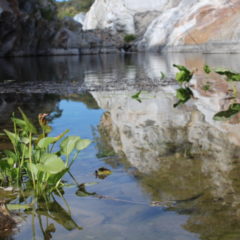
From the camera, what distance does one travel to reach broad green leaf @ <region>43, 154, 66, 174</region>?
89.9 inches

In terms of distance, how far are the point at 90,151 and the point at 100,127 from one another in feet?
3.12

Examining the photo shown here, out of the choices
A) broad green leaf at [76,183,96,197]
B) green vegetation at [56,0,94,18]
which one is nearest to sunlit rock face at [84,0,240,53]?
broad green leaf at [76,183,96,197]

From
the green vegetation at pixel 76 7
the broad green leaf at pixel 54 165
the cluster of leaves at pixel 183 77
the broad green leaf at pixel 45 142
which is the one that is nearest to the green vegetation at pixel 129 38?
the green vegetation at pixel 76 7

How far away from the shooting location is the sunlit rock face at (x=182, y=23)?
3322 cm

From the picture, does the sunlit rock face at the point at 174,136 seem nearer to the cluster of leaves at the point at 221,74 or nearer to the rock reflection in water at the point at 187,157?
the rock reflection in water at the point at 187,157

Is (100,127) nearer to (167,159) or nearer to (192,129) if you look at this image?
(192,129)

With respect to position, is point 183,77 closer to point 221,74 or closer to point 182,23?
point 221,74

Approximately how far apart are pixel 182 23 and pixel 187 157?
3805cm

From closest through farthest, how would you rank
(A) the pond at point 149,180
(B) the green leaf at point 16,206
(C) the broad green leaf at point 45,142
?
(A) the pond at point 149,180 → (B) the green leaf at point 16,206 → (C) the broad green leaf at point 45,142

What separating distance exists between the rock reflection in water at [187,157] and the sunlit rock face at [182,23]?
2504 cm

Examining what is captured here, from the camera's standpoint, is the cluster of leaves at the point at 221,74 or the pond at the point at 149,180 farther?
the cluster of leaves at the point at 221,74

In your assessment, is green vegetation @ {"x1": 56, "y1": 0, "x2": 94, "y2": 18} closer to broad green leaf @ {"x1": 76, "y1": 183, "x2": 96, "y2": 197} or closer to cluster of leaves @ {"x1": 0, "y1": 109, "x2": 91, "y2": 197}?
cluster of leaves @ {"x1": 0, "y1": 109, "x2": 91, "y2": 197}

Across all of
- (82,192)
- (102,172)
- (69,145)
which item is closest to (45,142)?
(69,145)

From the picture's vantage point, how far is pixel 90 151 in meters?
Answer: 3.57
